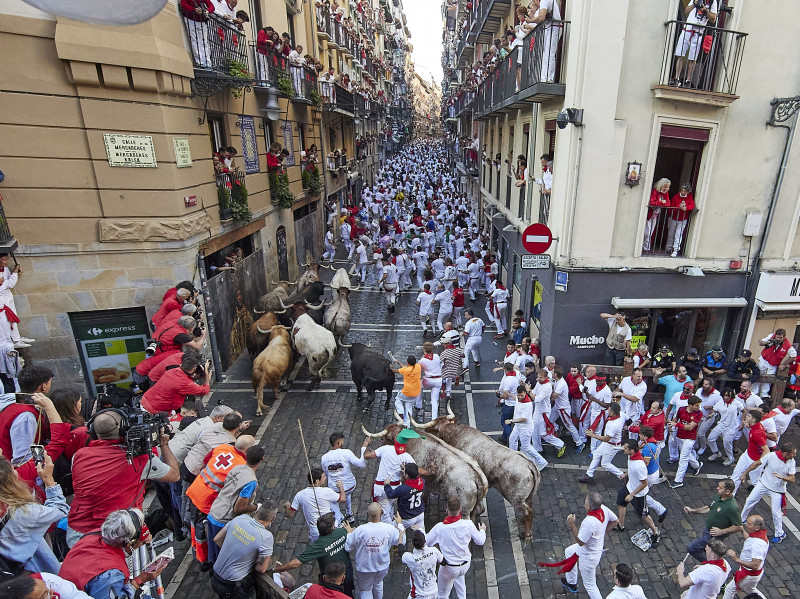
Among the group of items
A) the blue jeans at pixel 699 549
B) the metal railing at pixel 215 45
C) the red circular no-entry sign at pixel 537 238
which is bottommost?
the blue jeans at pixel 699 549

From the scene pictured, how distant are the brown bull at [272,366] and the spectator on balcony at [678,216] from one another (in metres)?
9.03

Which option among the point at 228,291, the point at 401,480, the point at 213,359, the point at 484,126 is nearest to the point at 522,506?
the point at 401,480

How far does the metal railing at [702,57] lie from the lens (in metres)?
8.89

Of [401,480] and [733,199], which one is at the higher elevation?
[733,199]

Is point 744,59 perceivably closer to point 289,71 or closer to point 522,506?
point 522,506

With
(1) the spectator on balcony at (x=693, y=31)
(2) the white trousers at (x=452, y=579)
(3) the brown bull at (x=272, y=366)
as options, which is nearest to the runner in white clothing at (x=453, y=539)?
(2) the white trousers at (x=452, y=579)

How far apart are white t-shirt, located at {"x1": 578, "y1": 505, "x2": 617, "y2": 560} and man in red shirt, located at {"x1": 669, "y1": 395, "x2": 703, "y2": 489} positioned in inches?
126

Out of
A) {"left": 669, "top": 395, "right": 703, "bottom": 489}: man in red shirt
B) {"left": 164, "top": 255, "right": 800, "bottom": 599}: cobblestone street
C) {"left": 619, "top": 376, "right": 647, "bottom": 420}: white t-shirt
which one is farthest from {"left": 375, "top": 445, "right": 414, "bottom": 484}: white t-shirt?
{"left": 669, "top": 395, "right": 703, "bottom": 489}: man in red shirt

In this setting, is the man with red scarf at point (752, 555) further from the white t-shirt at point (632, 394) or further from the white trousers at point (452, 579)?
the white trousers at point (452, 579)

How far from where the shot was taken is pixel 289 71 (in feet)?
54.1

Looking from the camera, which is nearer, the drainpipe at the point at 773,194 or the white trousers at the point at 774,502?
the white trousers at the point at 774,502

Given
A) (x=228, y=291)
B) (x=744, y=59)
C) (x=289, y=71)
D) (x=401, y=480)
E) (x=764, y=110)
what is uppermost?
(x=289, y=71)

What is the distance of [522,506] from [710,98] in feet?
28.3

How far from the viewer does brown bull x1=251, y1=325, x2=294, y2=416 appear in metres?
10.0
